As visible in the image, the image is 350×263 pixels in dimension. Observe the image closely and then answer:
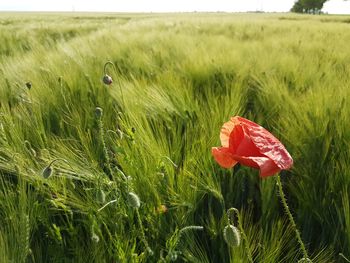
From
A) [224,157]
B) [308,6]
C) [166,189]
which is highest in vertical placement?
[224,157]

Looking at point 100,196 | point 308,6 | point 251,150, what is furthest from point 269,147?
point 308,6

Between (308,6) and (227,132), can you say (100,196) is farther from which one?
(308,6)

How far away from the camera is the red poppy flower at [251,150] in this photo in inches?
22.5

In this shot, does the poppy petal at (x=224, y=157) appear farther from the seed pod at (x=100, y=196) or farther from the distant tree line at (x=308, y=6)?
the distant tree line at (x=308, y=6)

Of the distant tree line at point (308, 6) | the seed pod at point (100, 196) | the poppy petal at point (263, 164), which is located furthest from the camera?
the distant tree line at point (308, 6)

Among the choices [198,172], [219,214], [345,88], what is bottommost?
[219,214]

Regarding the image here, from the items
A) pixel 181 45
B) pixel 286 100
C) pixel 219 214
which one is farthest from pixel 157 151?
pixel 181 45

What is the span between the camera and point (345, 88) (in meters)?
1.26

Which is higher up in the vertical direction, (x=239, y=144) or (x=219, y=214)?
(x=239, y=144)

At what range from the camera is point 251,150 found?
1.94 ft

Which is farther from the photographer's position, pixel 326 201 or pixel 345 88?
pixel 345 88

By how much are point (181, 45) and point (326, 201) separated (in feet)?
7.87

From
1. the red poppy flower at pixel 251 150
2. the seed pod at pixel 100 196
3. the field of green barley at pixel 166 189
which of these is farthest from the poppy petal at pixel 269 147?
the seed pod at pixel 100 196

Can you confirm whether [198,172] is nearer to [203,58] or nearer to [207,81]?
[207,81]
